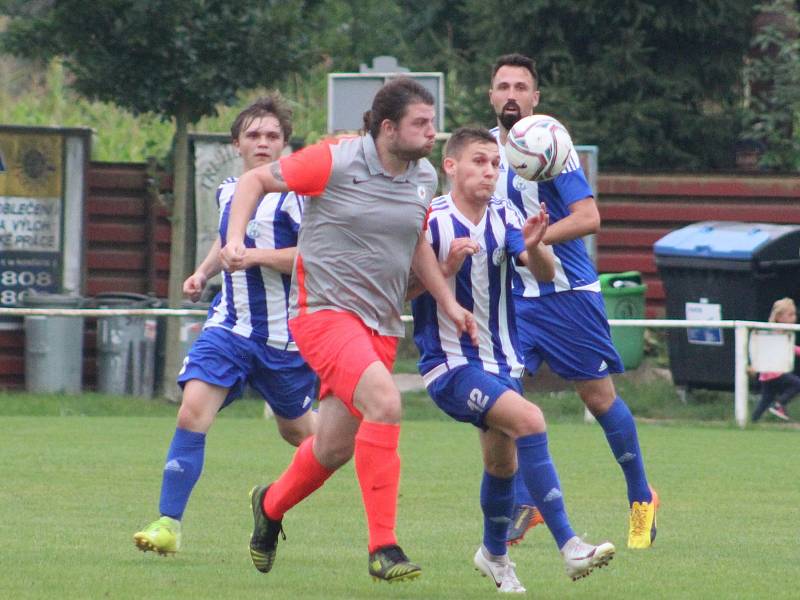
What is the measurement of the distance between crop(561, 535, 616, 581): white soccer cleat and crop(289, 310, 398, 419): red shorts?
0.93 m

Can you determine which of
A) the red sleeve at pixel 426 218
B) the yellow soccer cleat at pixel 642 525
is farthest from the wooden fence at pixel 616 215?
the red sleeve at pixel 426 218

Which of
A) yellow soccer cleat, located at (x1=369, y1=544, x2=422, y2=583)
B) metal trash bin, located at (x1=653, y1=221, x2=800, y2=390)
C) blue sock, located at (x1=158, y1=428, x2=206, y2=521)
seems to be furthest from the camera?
metal trash bin, located at (x1=653, y1=221, x2=800, y2=390)

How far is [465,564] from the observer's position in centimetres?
739

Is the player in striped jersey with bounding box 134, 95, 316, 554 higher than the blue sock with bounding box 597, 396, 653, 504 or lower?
higher

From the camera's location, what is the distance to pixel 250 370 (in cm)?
797

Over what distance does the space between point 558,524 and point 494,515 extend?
43cm

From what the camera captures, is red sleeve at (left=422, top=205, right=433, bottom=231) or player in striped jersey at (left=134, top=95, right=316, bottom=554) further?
player in striped jersey at (left=134, top=95, right=316, bottom=554)

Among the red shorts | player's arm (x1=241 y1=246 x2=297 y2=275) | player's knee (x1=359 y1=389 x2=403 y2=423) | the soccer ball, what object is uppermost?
the soccer ball

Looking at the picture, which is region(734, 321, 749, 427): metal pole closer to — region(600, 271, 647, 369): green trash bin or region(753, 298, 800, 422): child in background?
region(753, 298, 800, 422): child in background

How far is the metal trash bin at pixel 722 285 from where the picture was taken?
16.2 meters

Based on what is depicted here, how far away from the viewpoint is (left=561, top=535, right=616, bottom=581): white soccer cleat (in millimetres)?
6227

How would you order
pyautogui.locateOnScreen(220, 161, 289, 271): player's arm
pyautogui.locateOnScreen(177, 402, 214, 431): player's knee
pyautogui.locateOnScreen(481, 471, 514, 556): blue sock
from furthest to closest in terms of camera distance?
1. pyautogui.locateOnScreen(177, 402, 214, 431): player's knee
2. pyautogui.locateOnScreen(481, 471, 514, 556): blue sock
3. pyautogui.locateOnScreen(220, 161, 289, 271): player's arm

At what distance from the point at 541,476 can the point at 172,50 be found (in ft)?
36.3

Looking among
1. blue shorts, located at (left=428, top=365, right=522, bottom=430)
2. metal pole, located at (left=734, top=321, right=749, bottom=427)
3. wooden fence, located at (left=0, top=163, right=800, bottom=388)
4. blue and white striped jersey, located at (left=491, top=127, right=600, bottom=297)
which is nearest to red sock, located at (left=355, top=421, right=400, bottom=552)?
blue shorts, located at (left=428, top=365, right=522, bottom=430)
